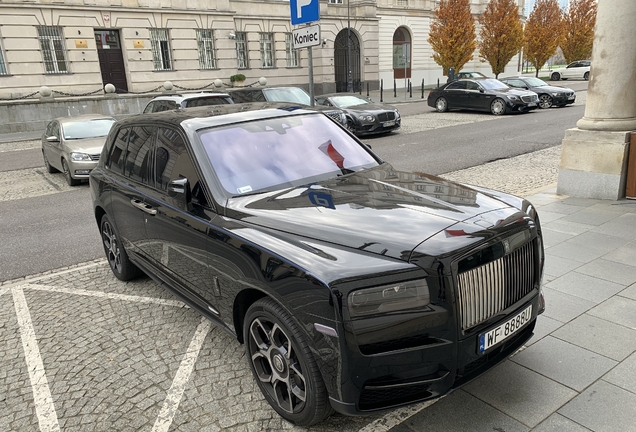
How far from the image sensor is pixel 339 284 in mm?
2389

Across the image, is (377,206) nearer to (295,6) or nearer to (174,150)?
(174,150)

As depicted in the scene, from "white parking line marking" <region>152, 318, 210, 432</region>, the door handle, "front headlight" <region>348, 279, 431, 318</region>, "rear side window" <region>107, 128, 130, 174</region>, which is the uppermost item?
"rear side window" <region>107, 128, 130, 174</region>

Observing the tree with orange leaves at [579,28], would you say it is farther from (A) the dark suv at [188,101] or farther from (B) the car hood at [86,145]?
(B) the car hood at [86,145]

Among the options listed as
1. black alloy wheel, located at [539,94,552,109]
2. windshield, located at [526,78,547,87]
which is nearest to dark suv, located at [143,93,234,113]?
black alloy wheel, located at [539,94,552,109]

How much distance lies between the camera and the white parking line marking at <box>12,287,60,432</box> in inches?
123

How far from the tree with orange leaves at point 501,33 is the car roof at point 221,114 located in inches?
1479

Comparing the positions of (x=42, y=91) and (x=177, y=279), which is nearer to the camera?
(x=177, y=279)

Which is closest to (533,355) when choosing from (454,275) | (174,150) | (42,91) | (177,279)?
(454,275)

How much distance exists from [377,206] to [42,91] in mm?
24123

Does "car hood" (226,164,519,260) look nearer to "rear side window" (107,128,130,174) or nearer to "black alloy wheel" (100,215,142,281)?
"rear side window" (107,128,130,174)

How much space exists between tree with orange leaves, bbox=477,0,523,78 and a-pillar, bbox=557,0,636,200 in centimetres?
3347

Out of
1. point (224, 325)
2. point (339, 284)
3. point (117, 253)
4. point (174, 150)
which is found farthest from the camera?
point (117, 253)

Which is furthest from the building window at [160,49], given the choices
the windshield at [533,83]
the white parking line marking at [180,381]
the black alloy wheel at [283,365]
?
the black alloy wheel at [283,365]

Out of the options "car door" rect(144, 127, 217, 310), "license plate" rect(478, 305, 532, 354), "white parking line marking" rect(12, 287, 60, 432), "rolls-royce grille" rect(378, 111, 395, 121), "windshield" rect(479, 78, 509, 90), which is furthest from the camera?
"windshield" rect(479, 78, 509, 90)
